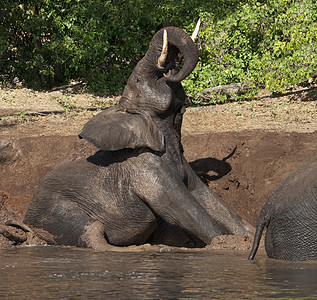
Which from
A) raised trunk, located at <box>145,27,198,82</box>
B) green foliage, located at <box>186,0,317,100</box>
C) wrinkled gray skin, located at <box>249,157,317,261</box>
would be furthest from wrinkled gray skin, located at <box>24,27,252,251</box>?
green foliage, located at <box>186,0,317,100</box>

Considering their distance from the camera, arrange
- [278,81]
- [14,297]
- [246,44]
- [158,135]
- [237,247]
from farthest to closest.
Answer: [246,44] < [278,81] < [158,135] < [237,247] < [14,297]

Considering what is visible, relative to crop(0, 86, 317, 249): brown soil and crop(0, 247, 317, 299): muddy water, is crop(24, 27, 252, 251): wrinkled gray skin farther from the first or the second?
crop(0, 247, 317, 299): muddy water

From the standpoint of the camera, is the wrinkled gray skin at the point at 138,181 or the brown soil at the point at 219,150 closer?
the wrinkled gray skin at the point at 138,181

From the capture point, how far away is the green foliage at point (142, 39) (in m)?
14.6

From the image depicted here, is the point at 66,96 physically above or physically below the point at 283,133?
below

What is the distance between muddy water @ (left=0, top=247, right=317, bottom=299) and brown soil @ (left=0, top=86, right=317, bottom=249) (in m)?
1.12

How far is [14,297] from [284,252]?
7.72 feet

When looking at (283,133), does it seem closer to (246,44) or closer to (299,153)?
(299,153)

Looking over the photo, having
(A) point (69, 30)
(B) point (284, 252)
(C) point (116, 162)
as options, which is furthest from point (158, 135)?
(A) point (69, 30)

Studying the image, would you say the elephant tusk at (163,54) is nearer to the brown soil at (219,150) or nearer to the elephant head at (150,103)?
the elephant head at (150,103)

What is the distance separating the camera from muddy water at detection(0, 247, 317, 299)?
203 inches

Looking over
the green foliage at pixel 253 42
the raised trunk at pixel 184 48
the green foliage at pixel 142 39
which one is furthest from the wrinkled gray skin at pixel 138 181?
the green foliage at pixel 253 42

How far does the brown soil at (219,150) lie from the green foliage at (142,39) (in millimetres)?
1475

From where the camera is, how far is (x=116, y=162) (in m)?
8.56
